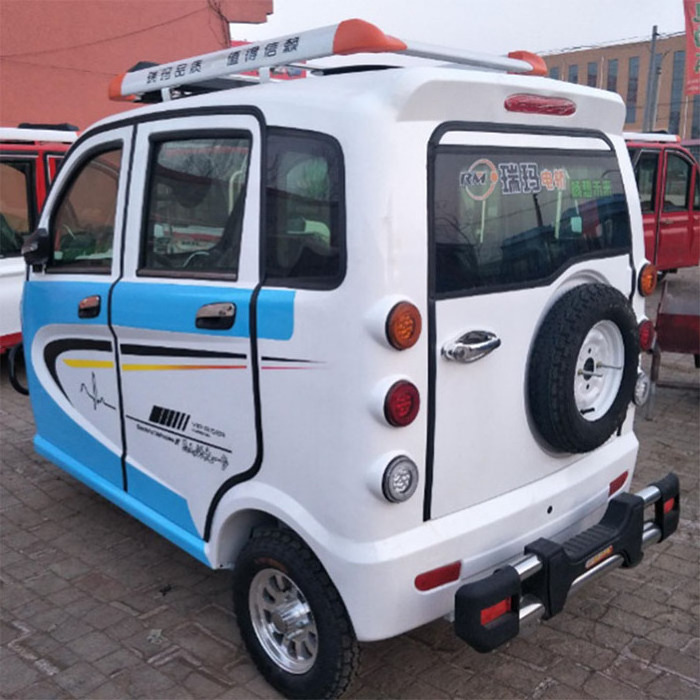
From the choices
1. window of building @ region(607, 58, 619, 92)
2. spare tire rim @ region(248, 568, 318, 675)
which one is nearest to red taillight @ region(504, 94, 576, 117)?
spare tire rim @ region(248, 568, 318, 675)

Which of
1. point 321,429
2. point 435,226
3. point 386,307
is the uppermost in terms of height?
point 435,226

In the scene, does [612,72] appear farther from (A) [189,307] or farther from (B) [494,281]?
(A) [189,307]

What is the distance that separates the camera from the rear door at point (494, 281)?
2422 millimetres

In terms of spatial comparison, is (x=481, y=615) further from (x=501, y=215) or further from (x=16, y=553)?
(x=16, y=553)

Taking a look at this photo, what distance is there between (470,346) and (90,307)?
1.80 m

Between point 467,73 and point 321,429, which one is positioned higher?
point 467,73

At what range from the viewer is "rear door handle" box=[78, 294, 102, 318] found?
3.32m

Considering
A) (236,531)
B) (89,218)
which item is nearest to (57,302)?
(89,218)

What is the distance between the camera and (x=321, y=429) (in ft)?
7.81

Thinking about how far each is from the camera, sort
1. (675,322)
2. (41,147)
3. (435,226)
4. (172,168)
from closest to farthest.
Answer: (435,226) → (172,168) → (675,322) → (41,147)

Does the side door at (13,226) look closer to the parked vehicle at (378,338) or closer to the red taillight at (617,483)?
the parked vehicle at (378,338)

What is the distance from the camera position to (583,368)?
110 inches

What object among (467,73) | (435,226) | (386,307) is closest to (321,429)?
(386,307)

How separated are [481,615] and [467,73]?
172 centimetres
